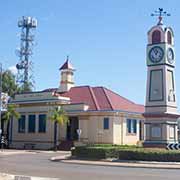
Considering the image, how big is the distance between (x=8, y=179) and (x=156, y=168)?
11.6m

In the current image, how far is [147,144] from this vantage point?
132 feet

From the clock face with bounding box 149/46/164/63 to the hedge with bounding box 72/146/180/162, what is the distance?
31.6 feet

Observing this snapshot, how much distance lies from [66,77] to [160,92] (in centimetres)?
2305

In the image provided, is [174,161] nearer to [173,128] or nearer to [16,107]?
[173,128]

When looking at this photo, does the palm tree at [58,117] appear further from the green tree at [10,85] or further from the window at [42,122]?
the green tree at [10,85]

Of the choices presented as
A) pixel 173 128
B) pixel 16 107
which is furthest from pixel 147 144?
pixel 16 107

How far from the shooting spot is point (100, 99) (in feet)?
182

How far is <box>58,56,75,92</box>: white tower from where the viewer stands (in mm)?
60812

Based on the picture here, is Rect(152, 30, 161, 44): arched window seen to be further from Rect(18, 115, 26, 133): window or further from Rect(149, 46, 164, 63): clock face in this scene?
Rect(18, 115, 26, 133): window

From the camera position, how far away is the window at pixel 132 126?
181 ft

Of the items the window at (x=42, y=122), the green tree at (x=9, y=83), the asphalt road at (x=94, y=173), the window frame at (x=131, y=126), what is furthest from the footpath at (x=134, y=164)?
the green tree at (x=9, y=83)

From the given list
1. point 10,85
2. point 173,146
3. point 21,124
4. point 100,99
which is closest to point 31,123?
point 21,124

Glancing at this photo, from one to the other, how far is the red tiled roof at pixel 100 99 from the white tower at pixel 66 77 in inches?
33.5

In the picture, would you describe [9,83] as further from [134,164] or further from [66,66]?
[134,164]
